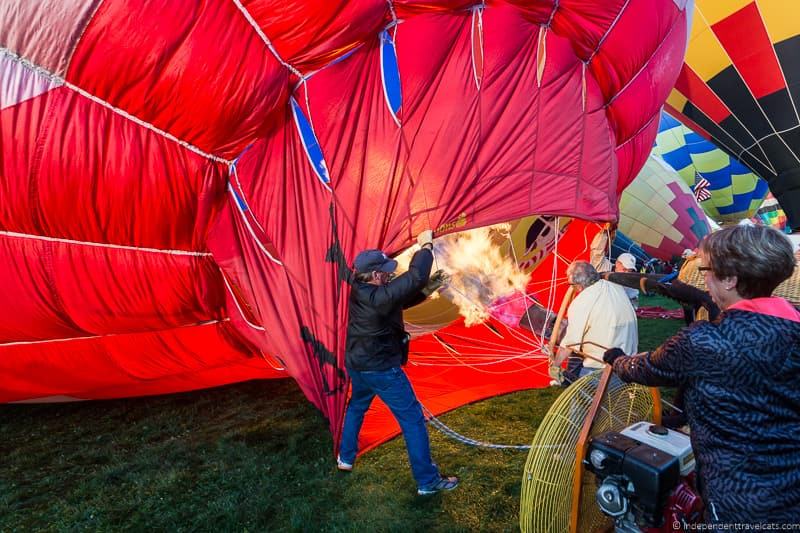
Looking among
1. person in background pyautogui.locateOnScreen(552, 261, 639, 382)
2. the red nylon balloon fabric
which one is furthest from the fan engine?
the red nylon balloon fabric

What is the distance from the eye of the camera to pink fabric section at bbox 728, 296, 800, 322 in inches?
45.5

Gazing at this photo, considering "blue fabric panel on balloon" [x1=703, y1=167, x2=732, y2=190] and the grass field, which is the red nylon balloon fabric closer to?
→ the grass field

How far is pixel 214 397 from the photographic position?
13.8ft

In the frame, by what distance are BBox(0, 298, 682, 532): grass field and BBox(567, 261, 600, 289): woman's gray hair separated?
3.29 ft

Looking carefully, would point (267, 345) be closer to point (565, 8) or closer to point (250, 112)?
point (250, 112)

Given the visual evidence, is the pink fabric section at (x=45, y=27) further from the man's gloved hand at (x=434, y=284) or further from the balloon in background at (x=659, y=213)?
the balloon in background at (x=659, y=213)

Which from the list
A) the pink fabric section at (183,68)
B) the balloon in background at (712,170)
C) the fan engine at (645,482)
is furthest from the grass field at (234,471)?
the balloon in background at (712,170)

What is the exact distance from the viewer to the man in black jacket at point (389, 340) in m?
2.41

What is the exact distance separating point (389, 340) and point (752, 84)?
284 inches

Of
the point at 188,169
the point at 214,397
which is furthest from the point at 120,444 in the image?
the point at 188,169

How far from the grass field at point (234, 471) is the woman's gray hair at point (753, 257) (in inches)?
61.3

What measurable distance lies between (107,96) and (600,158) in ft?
9.20

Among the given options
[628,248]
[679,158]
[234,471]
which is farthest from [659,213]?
[234,471]

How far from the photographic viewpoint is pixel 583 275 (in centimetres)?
312
